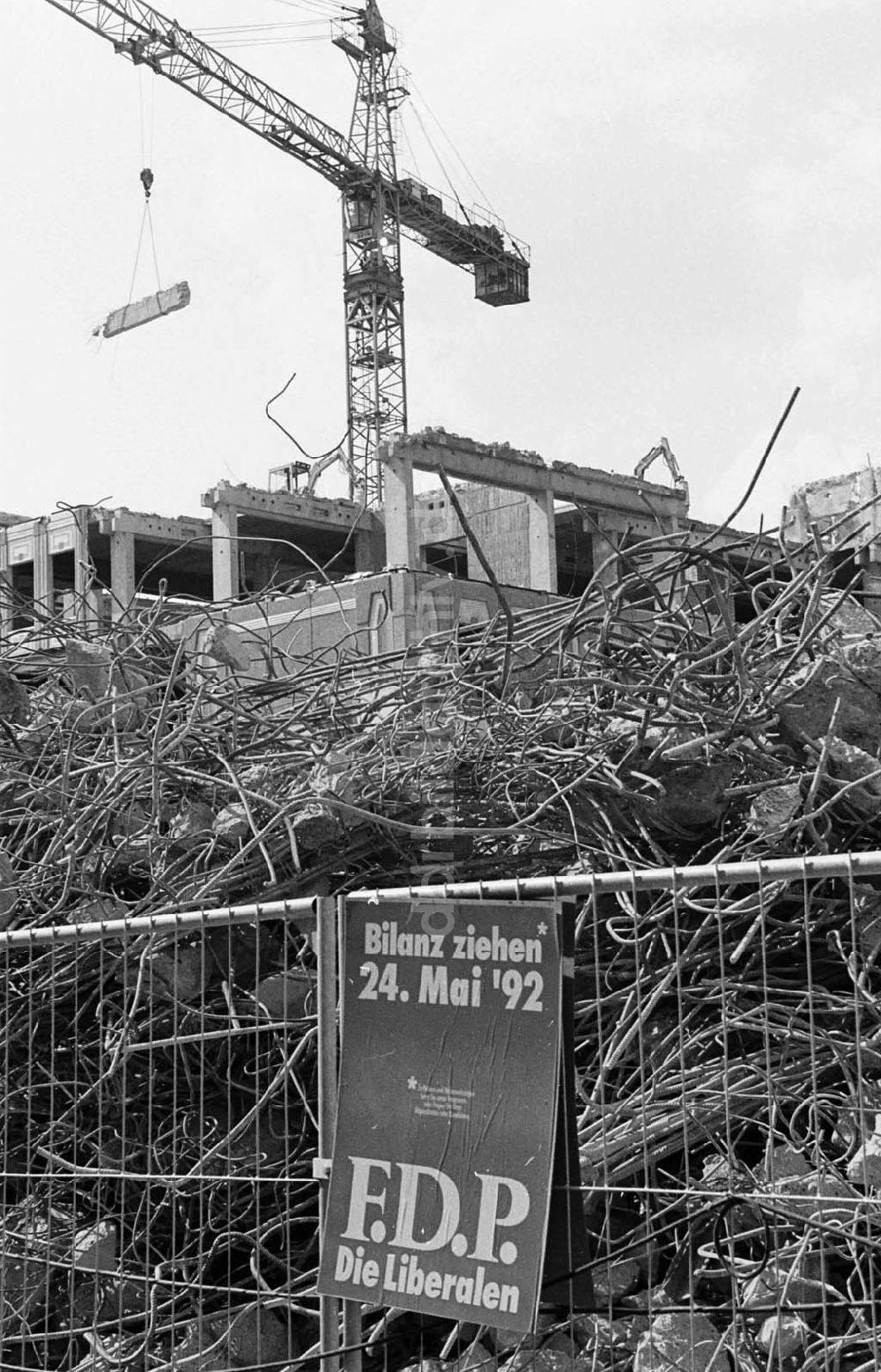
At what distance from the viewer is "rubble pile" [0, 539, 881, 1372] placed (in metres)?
3.97

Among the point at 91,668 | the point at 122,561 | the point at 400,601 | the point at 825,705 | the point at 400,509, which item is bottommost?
the point at 825,705

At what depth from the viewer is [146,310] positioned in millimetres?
53750

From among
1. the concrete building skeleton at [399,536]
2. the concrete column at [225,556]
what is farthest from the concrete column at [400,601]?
the concrete column at [225,556]

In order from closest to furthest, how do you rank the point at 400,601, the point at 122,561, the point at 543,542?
1. the point at 400,601
2. the point at 543,542
3. the point at 122,561

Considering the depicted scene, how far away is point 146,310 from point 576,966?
5190 cm

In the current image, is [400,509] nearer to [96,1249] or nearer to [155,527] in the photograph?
[155,527]

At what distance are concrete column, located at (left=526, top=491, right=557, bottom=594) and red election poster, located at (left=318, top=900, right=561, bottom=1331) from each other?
912 inches

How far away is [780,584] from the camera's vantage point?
517 centimetres

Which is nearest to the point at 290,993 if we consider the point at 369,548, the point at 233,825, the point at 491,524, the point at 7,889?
the point at 233,825

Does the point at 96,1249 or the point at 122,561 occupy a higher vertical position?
the point at 122,561

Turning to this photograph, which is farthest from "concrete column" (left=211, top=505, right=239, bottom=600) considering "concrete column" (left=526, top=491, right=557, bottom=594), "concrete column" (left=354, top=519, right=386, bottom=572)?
"concrete column" (left=526, top=491, right=557, bottom=594)

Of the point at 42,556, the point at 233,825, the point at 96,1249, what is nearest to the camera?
the point at 96,1249

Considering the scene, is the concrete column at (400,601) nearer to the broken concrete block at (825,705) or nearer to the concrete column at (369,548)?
the broken concrete block at (825,705)

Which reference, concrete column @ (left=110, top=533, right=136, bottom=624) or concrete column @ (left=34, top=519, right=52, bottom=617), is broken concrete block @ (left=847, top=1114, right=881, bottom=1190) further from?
concrete column @ (left=34, top=519, right=52, bottom=617)
